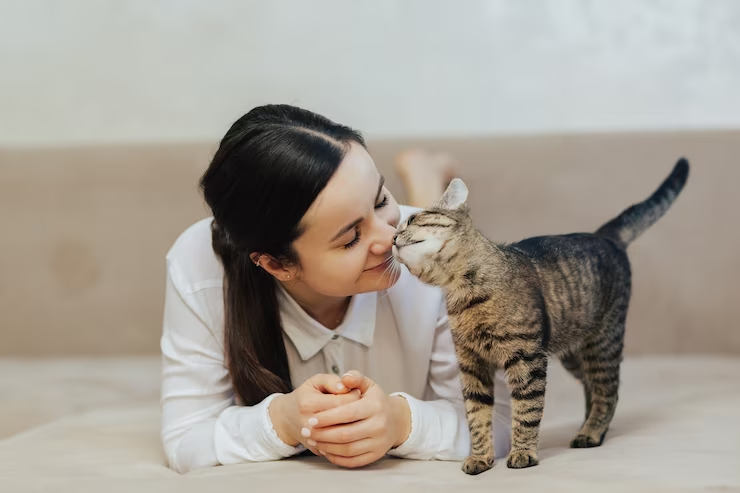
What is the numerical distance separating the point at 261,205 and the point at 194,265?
30 centimetres

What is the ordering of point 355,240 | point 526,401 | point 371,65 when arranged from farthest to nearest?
1. point 371,65
2. point 355,240
3. point 526,401

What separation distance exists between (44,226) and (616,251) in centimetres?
160

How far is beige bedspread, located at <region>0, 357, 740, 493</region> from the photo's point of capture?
943 millimetres

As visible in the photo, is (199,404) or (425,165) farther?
(425,165)

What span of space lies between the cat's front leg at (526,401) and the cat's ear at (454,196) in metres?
0.22

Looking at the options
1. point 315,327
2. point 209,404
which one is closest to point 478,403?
point 315,327

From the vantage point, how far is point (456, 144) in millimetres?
2043

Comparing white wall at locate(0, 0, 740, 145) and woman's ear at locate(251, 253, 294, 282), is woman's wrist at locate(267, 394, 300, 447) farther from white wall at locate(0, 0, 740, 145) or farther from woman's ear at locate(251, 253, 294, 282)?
white wall at locate(0, 0, 740, 145)

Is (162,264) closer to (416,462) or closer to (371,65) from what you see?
(371,65)

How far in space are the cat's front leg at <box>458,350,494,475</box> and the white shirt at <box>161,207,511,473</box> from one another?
0.12m

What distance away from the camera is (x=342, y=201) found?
1068 mm

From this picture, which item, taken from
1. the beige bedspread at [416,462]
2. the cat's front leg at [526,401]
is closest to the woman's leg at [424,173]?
the beige bedspread at [416,462]

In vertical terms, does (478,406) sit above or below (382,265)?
below

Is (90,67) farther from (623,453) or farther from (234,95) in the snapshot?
(623,453)
